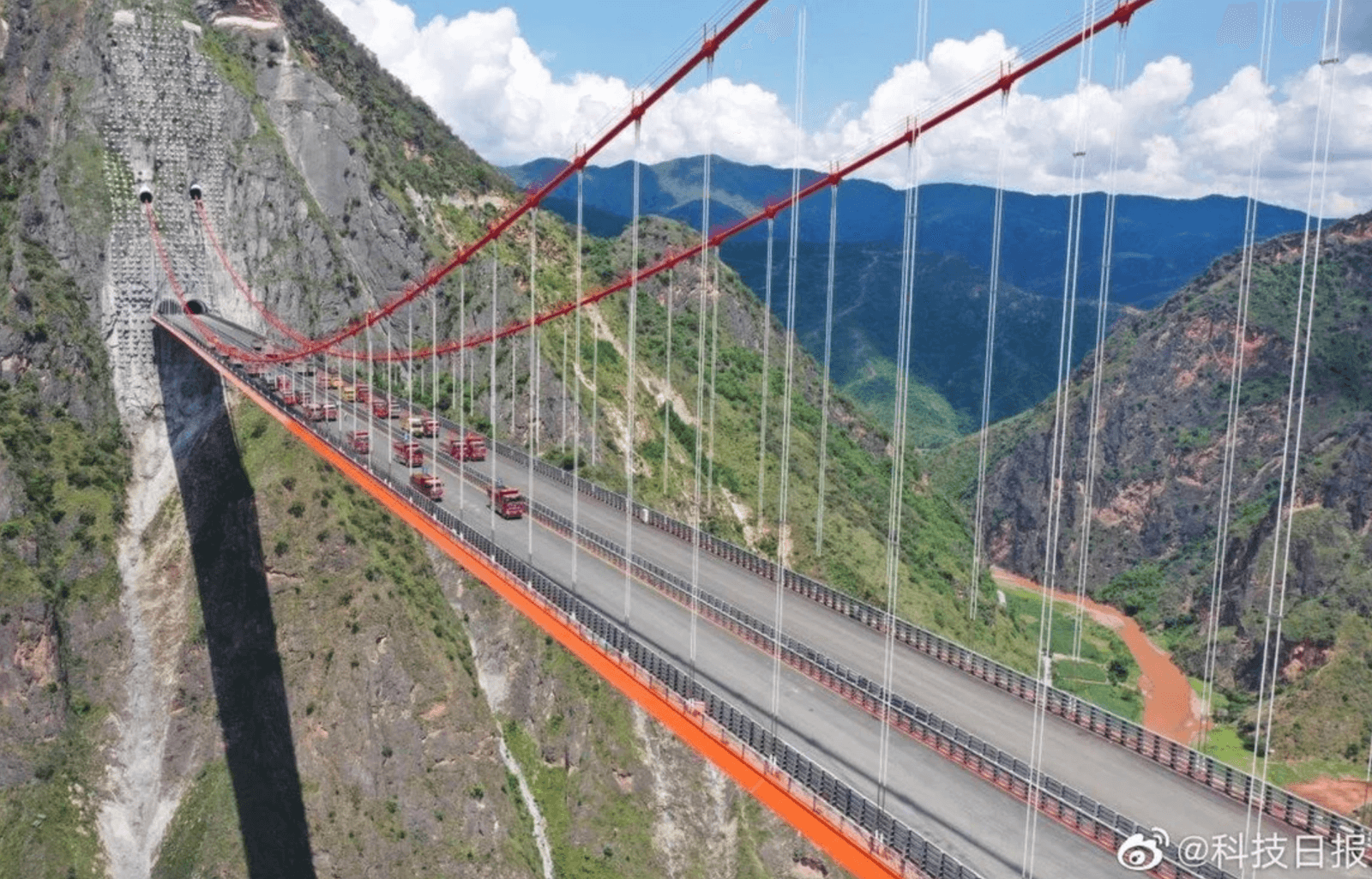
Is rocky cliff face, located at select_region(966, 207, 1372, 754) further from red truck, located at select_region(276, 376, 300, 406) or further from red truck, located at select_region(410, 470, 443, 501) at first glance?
red truck, located at select_region(276, 376, 300, 406)

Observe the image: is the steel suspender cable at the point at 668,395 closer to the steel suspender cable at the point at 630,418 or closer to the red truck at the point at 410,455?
the steel suspender cable at the point at 630,418

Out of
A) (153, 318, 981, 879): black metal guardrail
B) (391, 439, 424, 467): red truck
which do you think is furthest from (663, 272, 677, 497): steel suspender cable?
(153, 318, 981, 879): black metal guardrail

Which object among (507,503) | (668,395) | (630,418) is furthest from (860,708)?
(668,395)

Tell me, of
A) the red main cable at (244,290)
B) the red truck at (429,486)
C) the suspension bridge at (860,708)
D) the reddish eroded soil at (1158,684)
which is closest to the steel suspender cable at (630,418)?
the suspension bridge at (860,708)

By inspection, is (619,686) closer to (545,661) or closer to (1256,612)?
(545,661)

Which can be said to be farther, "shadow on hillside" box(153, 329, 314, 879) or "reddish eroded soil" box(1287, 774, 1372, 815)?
"reddish eroded soil" box(1287, 774, 1372, 815)

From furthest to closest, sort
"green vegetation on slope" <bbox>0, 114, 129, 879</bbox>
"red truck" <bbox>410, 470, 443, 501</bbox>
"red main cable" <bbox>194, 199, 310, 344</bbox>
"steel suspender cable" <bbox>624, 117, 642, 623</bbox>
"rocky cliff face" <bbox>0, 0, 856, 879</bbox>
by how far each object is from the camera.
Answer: "red main cable" <bbox>194, 199, 310, 344</bbox>
"rocky cliff face" <bbox>0, 0, 856, 879</bbox>
"green vegetation on slope" <bbox>0, 114, 129, 879</bbox>
"red truck" <bbox>410, 470, 443, 501</bbox>
"steel suspender cable" <bbox>624, 117, 642, 623</bbox>

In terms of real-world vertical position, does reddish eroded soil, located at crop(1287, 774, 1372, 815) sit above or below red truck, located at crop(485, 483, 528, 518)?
below
